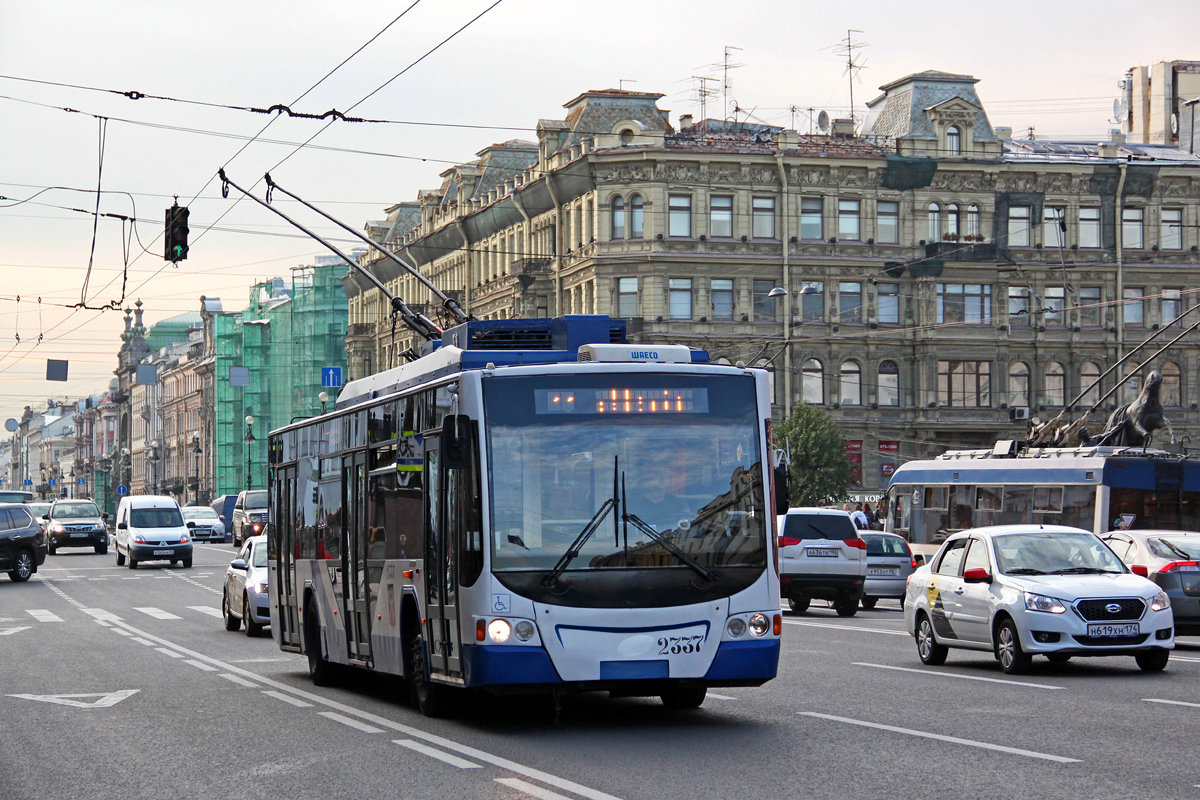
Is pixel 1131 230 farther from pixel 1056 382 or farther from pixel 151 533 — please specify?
pixel 151 533

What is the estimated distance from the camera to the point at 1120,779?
382 inches

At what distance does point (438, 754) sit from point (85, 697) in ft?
18.7

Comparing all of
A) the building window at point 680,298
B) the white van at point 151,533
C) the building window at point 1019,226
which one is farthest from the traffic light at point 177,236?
the building window at point 1019,226

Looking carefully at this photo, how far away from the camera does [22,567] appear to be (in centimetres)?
4041

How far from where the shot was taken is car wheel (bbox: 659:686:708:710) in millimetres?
13695

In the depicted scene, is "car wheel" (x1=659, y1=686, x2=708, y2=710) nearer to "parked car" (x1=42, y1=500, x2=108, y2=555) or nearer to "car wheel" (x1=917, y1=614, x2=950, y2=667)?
"car wheel" (x1=917, y1=614, x2=950, y2=667)

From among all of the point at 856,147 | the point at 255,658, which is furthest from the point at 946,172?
the point at 255,658

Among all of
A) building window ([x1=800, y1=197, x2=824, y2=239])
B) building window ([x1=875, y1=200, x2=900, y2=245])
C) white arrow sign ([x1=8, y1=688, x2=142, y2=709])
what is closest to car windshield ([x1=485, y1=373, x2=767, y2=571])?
white arrow sign ([x1=8, y1=688, x2=142, y2=709])

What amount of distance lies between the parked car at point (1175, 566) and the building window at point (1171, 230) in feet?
164

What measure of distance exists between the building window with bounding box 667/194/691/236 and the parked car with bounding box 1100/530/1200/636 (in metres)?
43.6

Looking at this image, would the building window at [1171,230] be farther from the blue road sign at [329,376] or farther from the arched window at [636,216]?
the blue road sign at [329,376]

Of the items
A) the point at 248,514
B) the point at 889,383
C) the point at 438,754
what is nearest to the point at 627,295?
the point at 889,383

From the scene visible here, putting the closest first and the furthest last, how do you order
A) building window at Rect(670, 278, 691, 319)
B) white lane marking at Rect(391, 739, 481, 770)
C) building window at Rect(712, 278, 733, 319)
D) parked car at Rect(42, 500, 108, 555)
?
white lane marking at Rect(391, 739, 481, 770)
parked car at Rect(42, 500, 108, 555)
building window at Rect(670, 278, 691, 319)
building window at Rect(712, 278, 733, 319)

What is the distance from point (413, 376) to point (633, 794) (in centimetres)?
611
